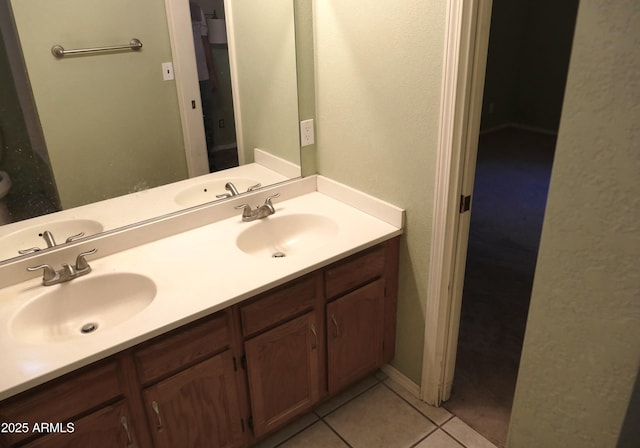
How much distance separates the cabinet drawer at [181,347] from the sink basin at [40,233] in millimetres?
592

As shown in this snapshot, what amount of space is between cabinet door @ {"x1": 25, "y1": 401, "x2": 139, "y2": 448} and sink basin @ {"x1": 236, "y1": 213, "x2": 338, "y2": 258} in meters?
0.78

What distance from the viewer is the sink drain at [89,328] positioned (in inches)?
62.2

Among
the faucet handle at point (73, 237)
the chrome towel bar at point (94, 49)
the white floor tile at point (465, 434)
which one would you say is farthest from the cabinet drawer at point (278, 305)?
the chrome towel bar at point (94, 49)

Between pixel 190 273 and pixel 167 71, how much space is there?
2.59 ft

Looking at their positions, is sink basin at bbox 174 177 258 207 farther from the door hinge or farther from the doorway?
the doorway

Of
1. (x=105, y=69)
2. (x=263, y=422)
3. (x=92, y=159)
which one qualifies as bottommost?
(x=263, y=422)

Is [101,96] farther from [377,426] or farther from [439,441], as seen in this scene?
[439,441]

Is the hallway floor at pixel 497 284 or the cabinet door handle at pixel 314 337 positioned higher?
the cabinet door handle at pixel 314 337

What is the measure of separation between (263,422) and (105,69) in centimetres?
141

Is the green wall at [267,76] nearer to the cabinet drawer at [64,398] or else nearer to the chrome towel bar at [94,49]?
the chrome towel bar at [94,49]

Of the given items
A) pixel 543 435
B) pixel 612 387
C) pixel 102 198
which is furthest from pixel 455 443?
pixel 102 198

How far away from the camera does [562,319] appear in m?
0.91

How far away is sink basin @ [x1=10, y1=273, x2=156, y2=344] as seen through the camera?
150cm

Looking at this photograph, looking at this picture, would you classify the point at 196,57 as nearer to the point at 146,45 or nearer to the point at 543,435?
the point at 146,45
